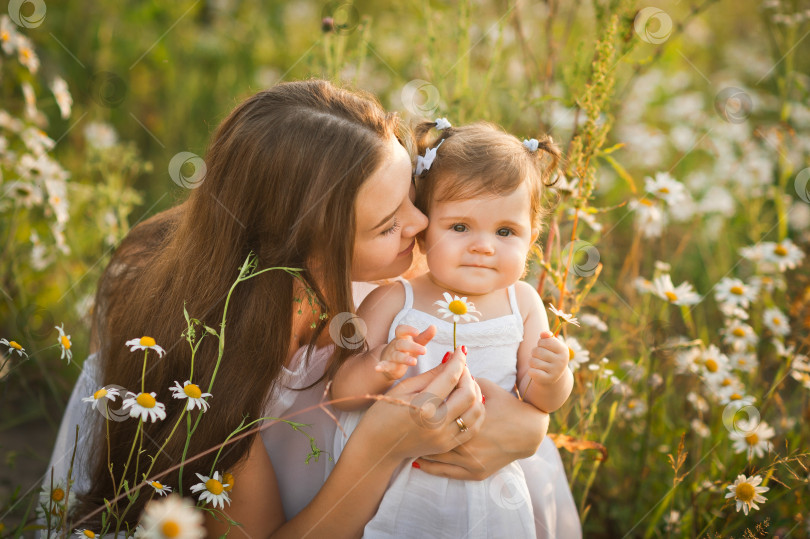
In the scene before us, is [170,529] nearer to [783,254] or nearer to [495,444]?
[495,444]

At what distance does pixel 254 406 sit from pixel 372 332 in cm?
30

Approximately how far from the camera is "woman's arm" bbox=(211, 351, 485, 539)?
1.29 metres

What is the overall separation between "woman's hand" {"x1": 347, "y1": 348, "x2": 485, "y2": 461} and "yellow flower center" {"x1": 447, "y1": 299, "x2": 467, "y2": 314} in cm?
14

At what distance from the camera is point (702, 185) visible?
10.3 ft

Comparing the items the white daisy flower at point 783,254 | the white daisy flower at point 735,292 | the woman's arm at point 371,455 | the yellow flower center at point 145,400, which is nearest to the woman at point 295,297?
the woman's arm at point 371,455

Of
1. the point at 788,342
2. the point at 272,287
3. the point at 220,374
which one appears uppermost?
the point at 272,287

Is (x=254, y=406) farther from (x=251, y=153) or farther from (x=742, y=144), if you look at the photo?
(x=742, y=144)

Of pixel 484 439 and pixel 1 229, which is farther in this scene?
pixel 1 229

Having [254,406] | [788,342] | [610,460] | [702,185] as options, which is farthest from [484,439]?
[702,185]

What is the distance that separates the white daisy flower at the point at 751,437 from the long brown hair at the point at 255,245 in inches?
40.4

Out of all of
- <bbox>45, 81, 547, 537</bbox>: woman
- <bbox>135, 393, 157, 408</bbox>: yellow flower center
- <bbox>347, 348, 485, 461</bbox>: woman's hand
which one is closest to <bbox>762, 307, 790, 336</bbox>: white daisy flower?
<bbox>45, 81, 547, 537</bbox>: woman

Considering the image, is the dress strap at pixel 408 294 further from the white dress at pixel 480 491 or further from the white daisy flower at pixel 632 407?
the white daisy flower at pixel 632 407

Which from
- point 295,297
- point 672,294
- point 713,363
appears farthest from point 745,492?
point 295,297

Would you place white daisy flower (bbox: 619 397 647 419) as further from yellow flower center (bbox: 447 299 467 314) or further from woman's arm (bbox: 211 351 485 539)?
yellow flower center (bbox: 447 299 467 314)
